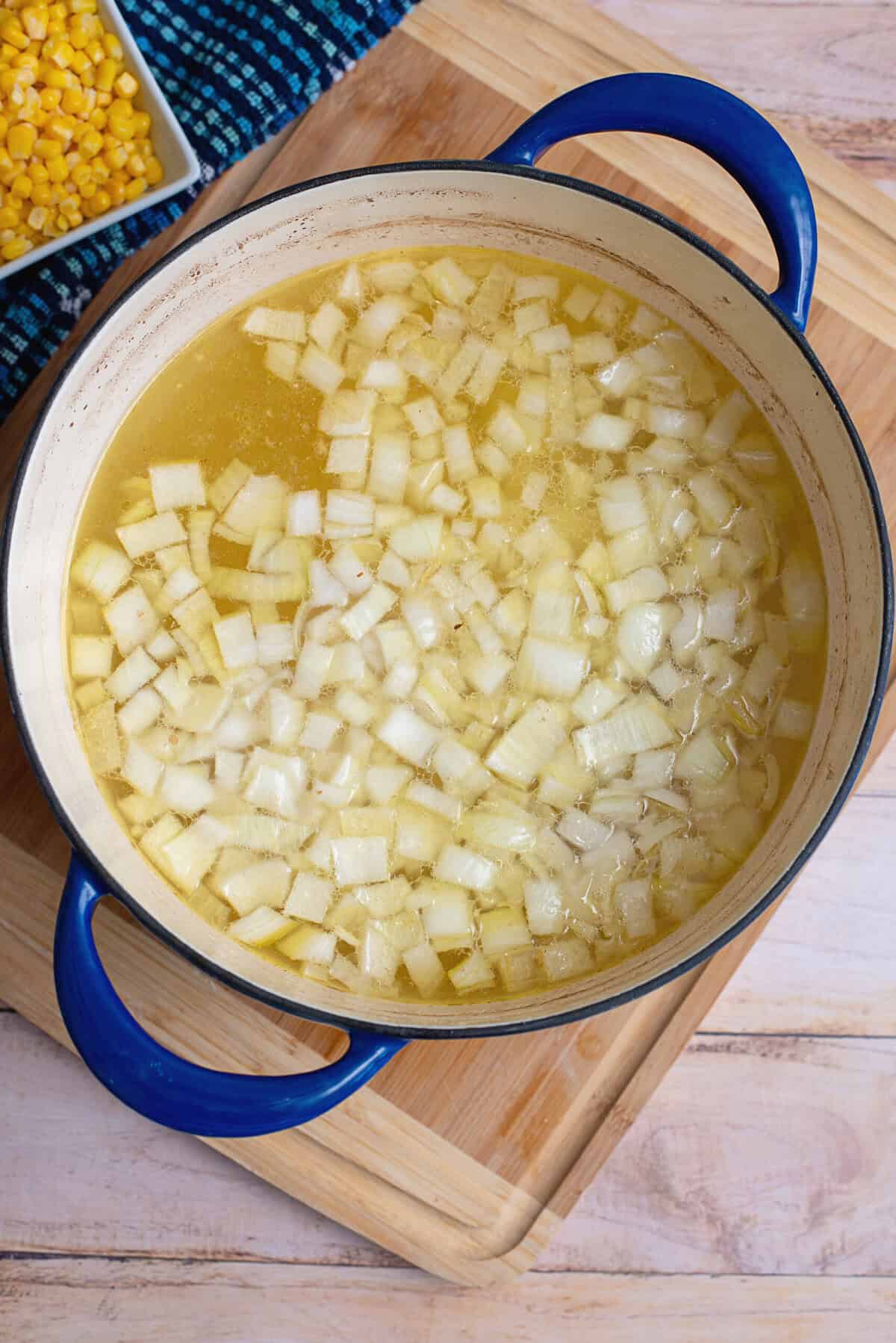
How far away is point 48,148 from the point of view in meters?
1.10

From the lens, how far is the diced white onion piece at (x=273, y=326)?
105cm

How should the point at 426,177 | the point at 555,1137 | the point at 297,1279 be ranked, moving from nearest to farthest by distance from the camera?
the point at 426,177 → the point at 555,1137 → the point at 297,1279

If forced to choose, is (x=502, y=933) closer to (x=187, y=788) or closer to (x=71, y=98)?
(x=187, y=788)

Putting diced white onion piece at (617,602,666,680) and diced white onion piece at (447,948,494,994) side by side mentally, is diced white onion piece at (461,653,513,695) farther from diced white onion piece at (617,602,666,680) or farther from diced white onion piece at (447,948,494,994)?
diced white onion piece at (447,948,494,994)

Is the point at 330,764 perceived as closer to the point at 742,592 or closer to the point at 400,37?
the point at 742,592

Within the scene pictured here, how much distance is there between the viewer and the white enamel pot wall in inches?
33.4

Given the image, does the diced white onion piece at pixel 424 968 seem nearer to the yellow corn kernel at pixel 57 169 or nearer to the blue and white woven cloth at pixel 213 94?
the blue and white woven cloth at pixel 213 94

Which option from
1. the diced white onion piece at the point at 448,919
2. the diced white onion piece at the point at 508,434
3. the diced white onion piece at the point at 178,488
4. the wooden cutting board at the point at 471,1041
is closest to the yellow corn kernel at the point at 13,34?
the wooden cutting board at the point at 471,1041

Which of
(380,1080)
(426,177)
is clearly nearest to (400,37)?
(426,177)

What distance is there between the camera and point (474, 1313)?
1182 mm

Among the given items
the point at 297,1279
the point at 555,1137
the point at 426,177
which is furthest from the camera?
the point at 297,1279

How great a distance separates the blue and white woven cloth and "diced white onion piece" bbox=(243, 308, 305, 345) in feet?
0.51

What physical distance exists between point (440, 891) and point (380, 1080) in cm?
21

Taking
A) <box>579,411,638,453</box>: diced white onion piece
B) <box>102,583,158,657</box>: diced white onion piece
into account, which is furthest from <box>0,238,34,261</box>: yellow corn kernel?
<box>579,411,638,453</box>: diced white onion piece
